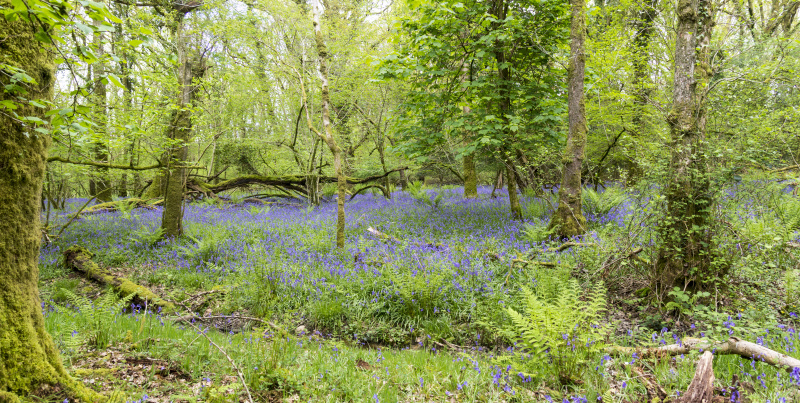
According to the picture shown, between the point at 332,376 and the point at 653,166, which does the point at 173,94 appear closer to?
the point at 332,376

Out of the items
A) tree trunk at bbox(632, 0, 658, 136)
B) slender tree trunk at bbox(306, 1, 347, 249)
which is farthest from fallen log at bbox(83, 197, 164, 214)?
tree trunk at bbox(632, 0, 658, 136)

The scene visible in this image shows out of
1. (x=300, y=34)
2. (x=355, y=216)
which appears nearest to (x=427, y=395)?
(x=355, y=216)

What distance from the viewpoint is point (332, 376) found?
3.05m

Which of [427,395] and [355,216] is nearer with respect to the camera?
[427,395]

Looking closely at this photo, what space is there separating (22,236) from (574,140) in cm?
794

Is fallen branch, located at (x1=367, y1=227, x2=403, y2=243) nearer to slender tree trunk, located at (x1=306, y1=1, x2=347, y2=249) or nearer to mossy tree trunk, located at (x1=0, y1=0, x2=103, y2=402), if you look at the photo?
slender tree trunk, located at (x1=306, y1=1, x2=347, y2=249)

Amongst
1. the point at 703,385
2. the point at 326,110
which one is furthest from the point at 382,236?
the point at 703,385

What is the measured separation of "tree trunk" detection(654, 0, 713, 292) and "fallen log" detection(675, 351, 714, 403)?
2.03m

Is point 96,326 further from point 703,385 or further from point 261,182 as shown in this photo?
point 261,182

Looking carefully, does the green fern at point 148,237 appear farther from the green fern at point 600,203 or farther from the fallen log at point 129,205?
the green fern at point 600,203

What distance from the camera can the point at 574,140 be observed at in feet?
23.6

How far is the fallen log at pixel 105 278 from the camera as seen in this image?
5.38 metres

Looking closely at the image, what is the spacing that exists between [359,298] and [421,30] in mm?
6173

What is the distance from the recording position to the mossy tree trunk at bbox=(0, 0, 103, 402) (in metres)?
2.02
